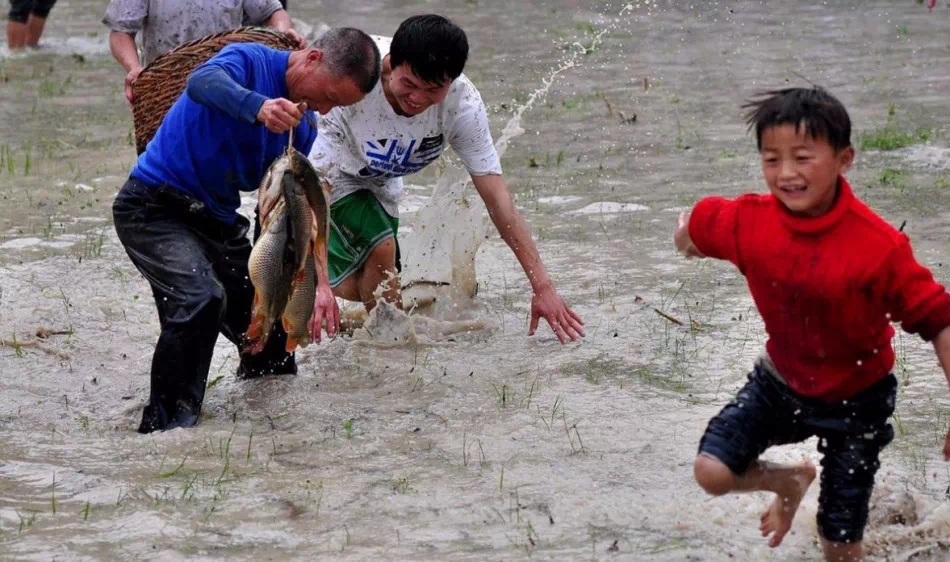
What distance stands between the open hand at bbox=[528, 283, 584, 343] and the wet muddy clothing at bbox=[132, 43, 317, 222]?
3.72 feet

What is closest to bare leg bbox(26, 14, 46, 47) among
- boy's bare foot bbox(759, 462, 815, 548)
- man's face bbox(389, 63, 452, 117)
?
man's face bbox(389, 63, 452, 117)

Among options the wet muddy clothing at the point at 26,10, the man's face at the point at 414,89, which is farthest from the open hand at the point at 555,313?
the wet muddy clothing at the point at 26,10

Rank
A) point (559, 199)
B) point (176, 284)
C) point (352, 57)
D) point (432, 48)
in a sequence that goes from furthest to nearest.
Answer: point (559, 199), point (432, 48), point (176, 284), point (352, 57)

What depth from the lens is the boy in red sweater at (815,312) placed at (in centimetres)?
366

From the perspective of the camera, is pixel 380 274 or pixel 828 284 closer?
pixel 828 284

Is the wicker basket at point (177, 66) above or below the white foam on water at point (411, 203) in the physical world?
above

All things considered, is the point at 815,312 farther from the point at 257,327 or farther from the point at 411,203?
the point at 411,203

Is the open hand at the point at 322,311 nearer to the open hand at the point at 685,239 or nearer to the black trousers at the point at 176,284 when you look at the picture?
the black trousers at the point at 176,284

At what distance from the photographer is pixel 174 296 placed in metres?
5.19

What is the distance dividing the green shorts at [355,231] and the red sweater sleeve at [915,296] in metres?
3.07

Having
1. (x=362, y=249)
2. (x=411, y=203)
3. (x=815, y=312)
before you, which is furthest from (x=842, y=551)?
(x=411, y=203)

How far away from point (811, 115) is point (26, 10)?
41.3ft

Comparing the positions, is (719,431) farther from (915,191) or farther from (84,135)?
(84,135)

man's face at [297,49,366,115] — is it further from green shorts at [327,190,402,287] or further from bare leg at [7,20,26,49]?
bare leg at [7,20,26,49]
